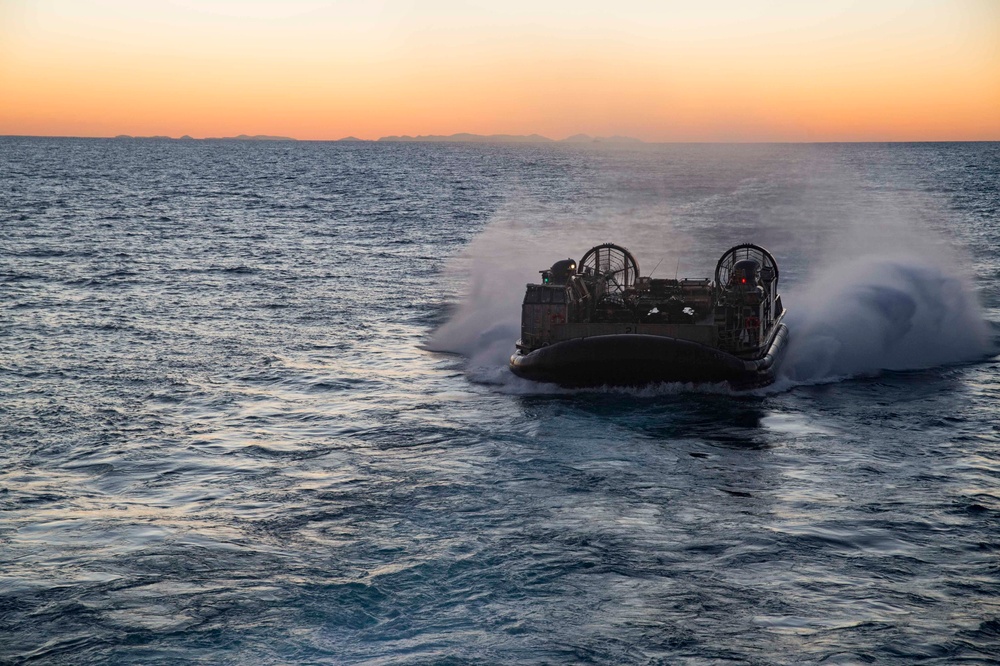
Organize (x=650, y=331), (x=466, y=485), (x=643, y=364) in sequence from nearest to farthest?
(x=466, y=485) < (x=643, y=364) < (x=650, y=331)

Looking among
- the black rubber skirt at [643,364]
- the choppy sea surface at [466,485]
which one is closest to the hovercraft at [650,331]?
the black rubber skirt at [643,364]

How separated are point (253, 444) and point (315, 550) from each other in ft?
18.0

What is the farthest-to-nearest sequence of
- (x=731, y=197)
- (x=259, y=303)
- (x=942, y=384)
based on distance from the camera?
1. (x=731, y=197)
2. (x=259, y=303)
3. (x=942, y=384)

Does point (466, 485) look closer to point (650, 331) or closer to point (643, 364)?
point (643, 364)

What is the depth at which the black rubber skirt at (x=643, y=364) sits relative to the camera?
22375 millimetres

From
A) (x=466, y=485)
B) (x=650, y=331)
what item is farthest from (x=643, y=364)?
(x=466, y=485)

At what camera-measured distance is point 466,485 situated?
54.6 ft

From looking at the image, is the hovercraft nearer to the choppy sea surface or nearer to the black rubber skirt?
the black rubber skirt

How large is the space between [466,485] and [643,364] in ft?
23.6

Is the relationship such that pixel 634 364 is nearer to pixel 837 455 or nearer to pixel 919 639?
pixel 837 455

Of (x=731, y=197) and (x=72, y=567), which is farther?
(x=731, y=197)

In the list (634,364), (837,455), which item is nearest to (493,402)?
(634,364)

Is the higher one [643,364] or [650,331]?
[650,331]

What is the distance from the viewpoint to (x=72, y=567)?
13.1 metres
